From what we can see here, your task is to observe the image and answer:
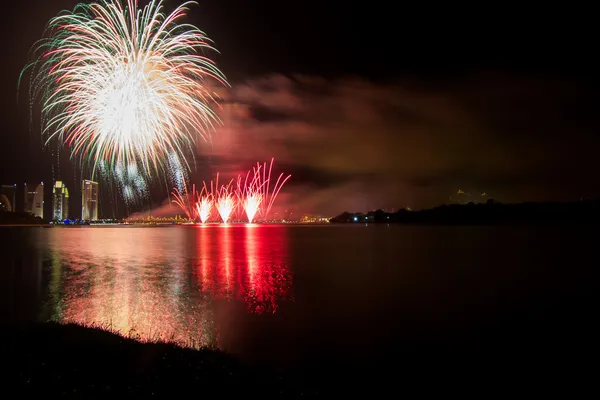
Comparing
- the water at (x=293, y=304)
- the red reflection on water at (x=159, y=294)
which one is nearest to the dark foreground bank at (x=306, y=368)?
the water at (x=293, y=304)

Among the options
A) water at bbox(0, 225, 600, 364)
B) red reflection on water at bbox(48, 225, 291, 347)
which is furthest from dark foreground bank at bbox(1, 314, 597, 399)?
red reflection on water at bbox(48, 225, 291, 347)

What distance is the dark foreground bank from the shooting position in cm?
681

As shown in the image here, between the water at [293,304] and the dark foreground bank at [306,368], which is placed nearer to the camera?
the dark foreground bank at [306,368]

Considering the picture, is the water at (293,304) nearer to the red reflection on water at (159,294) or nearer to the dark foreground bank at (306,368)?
the red reflection on water at (159,294)

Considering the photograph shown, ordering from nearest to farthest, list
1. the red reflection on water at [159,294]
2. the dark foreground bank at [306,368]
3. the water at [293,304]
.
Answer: the dark foreground bank at [306,368], the water at [293,304], the red reflection on water at [159,294]

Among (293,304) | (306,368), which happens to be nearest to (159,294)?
(293,304)

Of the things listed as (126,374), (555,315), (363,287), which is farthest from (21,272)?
(555,315)

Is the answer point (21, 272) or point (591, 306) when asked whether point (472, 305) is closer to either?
point (591, 306)

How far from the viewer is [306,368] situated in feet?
32.8

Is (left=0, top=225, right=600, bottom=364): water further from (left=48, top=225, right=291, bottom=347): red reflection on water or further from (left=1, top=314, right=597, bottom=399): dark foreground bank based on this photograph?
(left=1, top=314, right=597, bottom=399): dark foreground bank

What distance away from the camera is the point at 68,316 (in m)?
13.9

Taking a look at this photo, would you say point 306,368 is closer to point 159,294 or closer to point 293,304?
point 293,304

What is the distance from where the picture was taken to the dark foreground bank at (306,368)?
681cm

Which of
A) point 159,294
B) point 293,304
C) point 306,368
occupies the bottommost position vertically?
point 306,368
